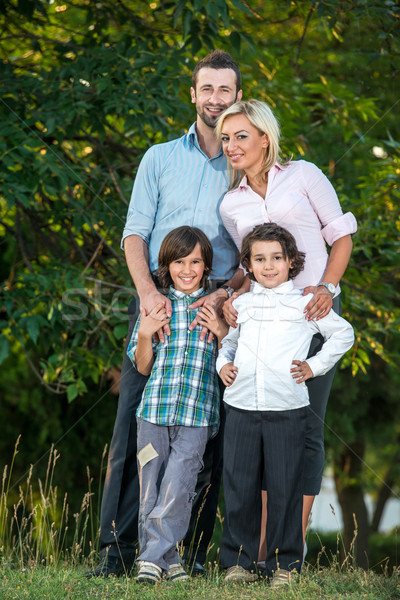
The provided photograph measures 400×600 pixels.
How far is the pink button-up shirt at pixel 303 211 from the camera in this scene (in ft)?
10.1

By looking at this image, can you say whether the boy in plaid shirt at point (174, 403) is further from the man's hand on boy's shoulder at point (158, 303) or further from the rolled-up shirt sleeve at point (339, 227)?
the rolled-up shirt sleeve at point (339, 227)

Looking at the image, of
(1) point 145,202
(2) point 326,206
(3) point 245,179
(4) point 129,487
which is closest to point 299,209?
(2) point 326,206

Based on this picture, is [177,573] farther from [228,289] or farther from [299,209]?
[299,209]

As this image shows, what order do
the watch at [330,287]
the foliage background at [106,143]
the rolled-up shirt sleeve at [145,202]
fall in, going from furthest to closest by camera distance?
the foliage background at [106,143] → the rolled-up shirt sleeve at [145,202] → the watch at [330,287]

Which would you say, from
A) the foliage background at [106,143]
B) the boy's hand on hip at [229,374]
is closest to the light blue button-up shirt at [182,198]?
the boy's hand on hip at [229,374]

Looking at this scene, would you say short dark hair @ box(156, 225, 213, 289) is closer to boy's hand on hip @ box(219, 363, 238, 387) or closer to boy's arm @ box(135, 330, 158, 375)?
boy's arm @ box(135, 330, 158, 375)

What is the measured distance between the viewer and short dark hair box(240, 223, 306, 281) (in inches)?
117

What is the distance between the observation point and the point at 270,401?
289 centimetres

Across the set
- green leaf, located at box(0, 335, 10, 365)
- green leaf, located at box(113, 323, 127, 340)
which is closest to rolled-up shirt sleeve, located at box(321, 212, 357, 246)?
green leaf, located at box(113, 323, 127, 340)

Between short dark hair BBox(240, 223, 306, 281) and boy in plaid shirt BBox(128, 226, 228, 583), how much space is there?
0.23 m

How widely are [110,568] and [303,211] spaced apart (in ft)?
5.79

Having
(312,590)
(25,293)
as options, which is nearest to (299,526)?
(312,590)

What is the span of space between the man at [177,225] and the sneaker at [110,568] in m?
0.02

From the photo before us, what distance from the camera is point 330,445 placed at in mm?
9180
